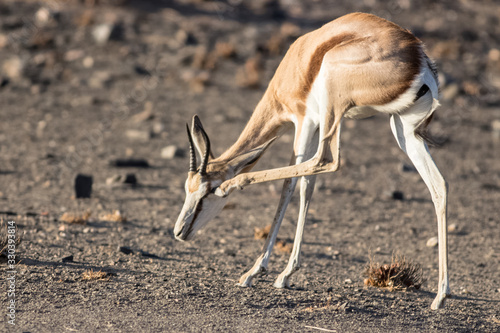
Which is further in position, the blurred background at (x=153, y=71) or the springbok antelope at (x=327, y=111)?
the blurred background at (x=153, y=71)

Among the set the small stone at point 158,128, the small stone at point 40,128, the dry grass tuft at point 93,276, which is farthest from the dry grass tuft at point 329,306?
the small stone at point 40,128

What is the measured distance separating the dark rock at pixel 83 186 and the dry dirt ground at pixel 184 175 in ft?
0.62

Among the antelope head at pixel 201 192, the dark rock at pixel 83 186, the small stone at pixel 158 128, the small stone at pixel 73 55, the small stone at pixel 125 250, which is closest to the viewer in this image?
the antelope head at pixel 201 192

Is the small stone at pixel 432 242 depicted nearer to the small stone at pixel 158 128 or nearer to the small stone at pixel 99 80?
the small stone at pixel 158 128

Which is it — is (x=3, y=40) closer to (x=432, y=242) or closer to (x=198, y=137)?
(x=198, y=137)

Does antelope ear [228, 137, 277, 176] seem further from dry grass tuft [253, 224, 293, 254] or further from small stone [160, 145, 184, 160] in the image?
small stone [160, 145, 184, 160]

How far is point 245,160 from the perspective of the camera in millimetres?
7172

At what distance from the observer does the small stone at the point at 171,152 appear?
13.7 metres

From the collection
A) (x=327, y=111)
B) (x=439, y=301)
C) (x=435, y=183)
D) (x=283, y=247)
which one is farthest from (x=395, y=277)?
(x=327, y=111)

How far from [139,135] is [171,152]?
1.53 meters

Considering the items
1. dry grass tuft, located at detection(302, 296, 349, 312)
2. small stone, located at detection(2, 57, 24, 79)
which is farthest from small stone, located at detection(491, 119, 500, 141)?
small stone, located at detection(2, 57, 24, 79)

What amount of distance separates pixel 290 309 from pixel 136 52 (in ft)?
50.0

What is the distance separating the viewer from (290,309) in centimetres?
639

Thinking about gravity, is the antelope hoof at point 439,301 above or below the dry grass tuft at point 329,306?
above
